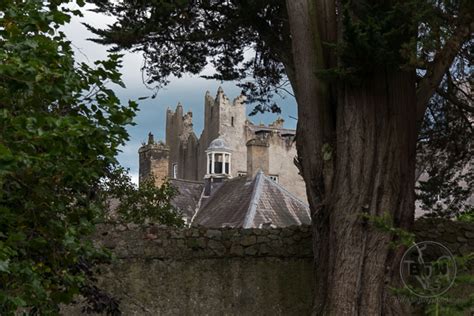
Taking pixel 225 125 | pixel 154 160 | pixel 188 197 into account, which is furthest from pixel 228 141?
pixel 154 160

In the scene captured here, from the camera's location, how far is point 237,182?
3666 cm

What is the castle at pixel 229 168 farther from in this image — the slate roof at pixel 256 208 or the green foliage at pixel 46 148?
the green foliage at pixel 46 148

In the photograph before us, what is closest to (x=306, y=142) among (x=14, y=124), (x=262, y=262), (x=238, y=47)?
(x=262, y=262)

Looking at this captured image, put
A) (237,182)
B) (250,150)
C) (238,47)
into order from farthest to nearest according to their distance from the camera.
→ (250,150)
(237,182)
(238,47)

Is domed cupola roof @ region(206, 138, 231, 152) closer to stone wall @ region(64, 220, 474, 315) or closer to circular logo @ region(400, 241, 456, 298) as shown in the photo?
stone wall @ region(64, 220, 474, 315)

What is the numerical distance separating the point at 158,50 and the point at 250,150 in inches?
1203

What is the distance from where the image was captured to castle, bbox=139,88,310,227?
1204 inches

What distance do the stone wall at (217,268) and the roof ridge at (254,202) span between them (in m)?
16.4

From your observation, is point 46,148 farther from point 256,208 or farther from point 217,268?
point 256,208

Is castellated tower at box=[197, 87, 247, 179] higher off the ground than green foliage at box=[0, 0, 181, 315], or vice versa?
castellated tower at box=[197, 87, 247, 179]

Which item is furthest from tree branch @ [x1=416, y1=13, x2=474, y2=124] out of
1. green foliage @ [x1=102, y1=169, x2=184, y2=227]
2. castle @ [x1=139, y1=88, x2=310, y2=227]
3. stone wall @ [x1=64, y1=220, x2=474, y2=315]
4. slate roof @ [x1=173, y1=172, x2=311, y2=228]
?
slate roof @ [x1=173, y1=172, x2=311, y2=228]

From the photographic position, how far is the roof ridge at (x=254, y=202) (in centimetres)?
2864

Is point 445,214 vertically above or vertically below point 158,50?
below

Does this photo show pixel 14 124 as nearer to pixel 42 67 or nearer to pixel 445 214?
pixel 42 67
